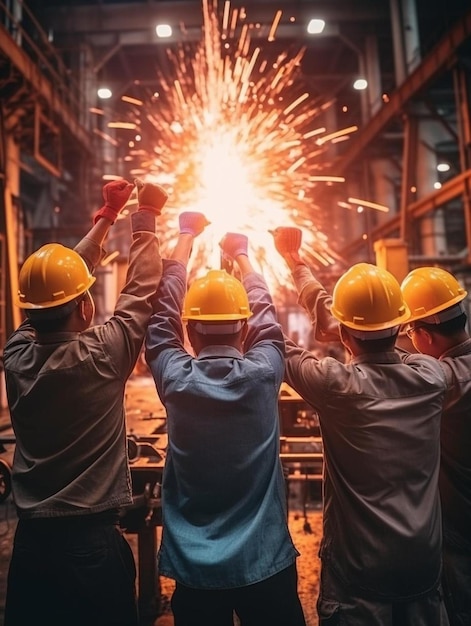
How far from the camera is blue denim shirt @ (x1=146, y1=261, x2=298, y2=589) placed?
1396mm

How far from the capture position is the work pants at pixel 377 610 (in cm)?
146

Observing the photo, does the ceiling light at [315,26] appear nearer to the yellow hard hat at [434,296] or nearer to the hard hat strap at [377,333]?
the yellow hard hat at [434,296]

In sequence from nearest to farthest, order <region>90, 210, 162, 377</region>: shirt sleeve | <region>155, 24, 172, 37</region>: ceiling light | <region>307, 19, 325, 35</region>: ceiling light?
<region>90, 210, 162, 377</region>: shirt sleeve
<region>155, 24, 172, 37</region>: ceiling light
<region>307, 19, 325, 35</region>: ceiling light

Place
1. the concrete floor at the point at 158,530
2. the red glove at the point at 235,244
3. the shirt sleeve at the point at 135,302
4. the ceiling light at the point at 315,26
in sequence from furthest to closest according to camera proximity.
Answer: the ceiling light at the point at 315,26, the concrete floor at the point at 158,530, the red glove at the point at 235,244, the shirt sleeve at the point at 135,302

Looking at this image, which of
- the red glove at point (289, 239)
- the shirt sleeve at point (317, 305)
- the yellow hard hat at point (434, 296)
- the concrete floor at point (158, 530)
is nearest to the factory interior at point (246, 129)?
the concrete floor at point (158, 530)

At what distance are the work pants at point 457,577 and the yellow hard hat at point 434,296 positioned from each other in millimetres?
883

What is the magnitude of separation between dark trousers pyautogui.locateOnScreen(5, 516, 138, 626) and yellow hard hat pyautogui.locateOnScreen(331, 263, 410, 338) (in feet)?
3.88

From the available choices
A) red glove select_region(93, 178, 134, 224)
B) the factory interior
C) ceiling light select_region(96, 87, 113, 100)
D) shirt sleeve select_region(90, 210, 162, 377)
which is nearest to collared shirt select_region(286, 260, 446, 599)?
shirt sleeve select_region(90, 210, 162, 377)

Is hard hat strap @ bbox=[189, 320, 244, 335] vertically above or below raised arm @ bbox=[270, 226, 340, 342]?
below

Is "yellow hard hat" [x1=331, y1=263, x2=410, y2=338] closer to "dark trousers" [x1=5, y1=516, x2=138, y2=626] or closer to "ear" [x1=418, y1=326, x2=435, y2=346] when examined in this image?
"ear" [x1=418, y1=326, x2=435, y2=346]

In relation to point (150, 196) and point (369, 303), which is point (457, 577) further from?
point (150, 196)

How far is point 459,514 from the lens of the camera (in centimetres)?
176

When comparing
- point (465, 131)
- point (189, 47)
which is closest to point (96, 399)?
point (465, 131)

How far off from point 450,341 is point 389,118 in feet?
30.4
